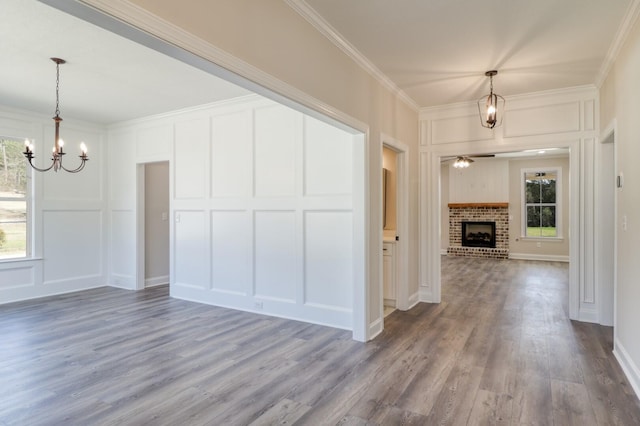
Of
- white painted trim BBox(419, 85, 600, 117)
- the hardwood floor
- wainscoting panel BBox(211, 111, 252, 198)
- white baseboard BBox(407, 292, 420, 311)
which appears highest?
white painted trim BBox(419, 85, 600, 117)

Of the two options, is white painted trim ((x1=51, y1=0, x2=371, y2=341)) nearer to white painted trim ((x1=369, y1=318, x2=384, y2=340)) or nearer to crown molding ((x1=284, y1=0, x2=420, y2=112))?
white painted trim ((x1=369, y1=318, x2=384, y2=340))

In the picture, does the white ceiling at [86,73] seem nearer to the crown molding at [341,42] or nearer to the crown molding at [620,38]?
the crown molding at [341,42]

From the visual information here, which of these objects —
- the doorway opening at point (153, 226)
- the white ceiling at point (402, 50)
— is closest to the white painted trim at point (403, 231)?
the white ceiling at point (402, 50)

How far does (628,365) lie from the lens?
2.75 meters

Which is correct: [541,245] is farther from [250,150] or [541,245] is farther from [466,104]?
[250,150]

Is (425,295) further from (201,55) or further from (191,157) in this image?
(201,55)

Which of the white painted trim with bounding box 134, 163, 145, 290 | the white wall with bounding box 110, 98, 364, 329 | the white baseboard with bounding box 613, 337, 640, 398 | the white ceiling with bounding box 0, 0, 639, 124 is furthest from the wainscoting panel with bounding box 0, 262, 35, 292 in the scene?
the white baseboard with bounding box 613, 337, 640, 398

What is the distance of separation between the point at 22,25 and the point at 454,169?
32.2ft

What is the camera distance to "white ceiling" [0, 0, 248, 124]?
111 inches

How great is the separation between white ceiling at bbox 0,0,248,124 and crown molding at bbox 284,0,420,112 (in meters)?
1.53

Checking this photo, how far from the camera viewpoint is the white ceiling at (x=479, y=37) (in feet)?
8.63

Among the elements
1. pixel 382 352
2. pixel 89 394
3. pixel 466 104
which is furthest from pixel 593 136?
pixel 89 394

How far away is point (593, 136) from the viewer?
4.13 metres

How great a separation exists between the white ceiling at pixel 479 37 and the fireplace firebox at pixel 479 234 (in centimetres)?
635
